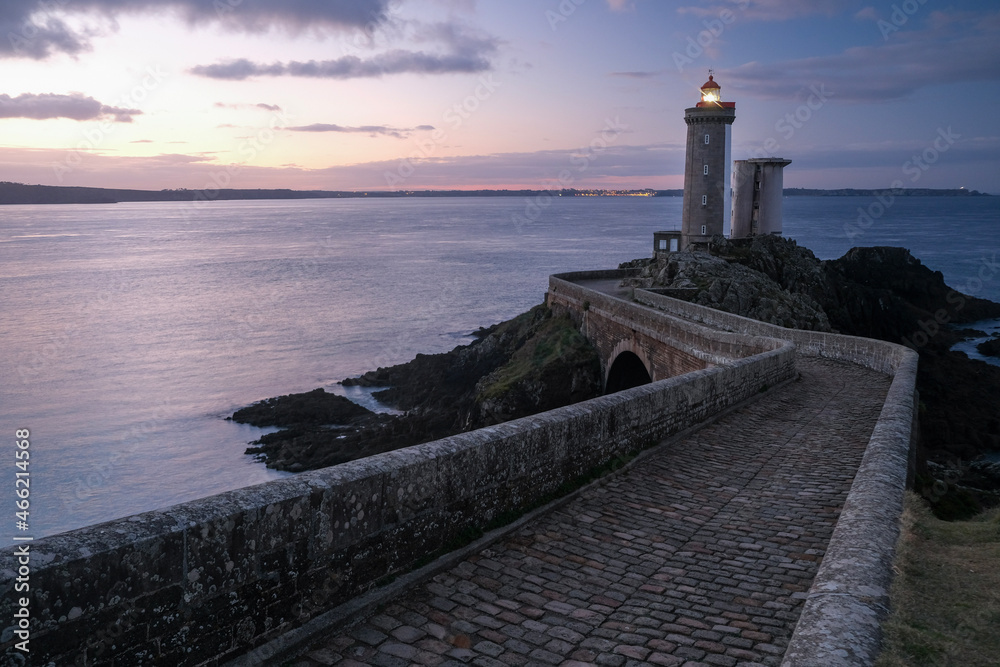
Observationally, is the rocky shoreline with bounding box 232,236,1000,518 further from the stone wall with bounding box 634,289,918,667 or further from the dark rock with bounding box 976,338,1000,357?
the stone wall with bounding box 634,289,918,667

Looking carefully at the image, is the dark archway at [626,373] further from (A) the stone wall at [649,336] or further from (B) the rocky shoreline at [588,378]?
(B) the rocky shoreline at [588,378]

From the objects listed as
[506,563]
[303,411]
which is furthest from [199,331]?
[506,563]

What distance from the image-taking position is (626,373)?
984 inches

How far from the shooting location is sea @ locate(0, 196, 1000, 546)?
22.6 meters

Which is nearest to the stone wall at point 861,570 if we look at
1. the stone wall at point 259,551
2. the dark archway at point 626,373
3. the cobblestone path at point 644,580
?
the cobblestone path at point 644,580

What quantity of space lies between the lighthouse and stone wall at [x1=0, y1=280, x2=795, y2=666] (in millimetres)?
33082

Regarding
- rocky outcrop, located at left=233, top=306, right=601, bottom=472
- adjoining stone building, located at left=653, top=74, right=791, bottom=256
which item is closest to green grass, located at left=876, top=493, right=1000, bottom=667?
rocky outcrop, located at left=233, top=306, right=601, bottom=472

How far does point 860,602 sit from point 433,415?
79.5ft

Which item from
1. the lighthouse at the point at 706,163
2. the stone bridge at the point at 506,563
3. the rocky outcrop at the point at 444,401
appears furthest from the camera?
the lighthouse at the point at 706,163

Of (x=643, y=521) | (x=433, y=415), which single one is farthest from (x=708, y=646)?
(x=433, y=415)

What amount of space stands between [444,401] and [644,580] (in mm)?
24502

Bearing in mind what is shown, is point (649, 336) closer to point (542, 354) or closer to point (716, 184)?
point (542, 354)

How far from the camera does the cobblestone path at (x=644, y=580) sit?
12.8 feet

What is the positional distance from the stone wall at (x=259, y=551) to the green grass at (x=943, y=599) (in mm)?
2761
